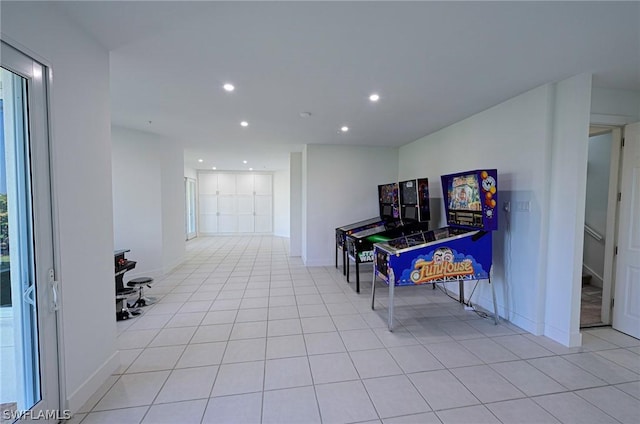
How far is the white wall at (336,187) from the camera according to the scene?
6109mm

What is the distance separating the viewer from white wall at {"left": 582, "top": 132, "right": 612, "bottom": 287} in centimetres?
450

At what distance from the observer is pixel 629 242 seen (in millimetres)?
3051

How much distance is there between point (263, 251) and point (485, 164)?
6.25m

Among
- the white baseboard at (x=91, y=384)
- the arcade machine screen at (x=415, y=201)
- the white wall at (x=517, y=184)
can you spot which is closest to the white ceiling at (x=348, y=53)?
the white wall at (x=517, y=184)

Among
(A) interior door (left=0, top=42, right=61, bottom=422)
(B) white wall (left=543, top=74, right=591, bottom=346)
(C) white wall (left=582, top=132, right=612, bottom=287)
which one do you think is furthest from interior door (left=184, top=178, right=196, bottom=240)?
(C) white wall (left=582, top=132, right=612, bottom=287)

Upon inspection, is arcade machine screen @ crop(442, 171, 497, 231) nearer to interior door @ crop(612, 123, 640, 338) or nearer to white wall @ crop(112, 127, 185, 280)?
interior door @ crop(612, 123, 640, 338)

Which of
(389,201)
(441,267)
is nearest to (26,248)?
(441,267)

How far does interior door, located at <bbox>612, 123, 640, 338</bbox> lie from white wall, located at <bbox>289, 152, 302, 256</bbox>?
232 inches

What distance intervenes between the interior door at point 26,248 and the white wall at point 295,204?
5.68 meters

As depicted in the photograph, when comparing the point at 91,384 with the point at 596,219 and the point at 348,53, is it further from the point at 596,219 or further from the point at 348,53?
the point at 596,219

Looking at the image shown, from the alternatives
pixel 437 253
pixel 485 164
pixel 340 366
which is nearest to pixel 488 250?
pixel 437 253

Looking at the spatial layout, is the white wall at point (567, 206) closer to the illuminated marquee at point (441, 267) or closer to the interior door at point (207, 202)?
the illuminated marquee at point (441, 267)

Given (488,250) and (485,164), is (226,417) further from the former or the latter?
(485,164)

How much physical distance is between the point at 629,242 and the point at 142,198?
7197 mm
